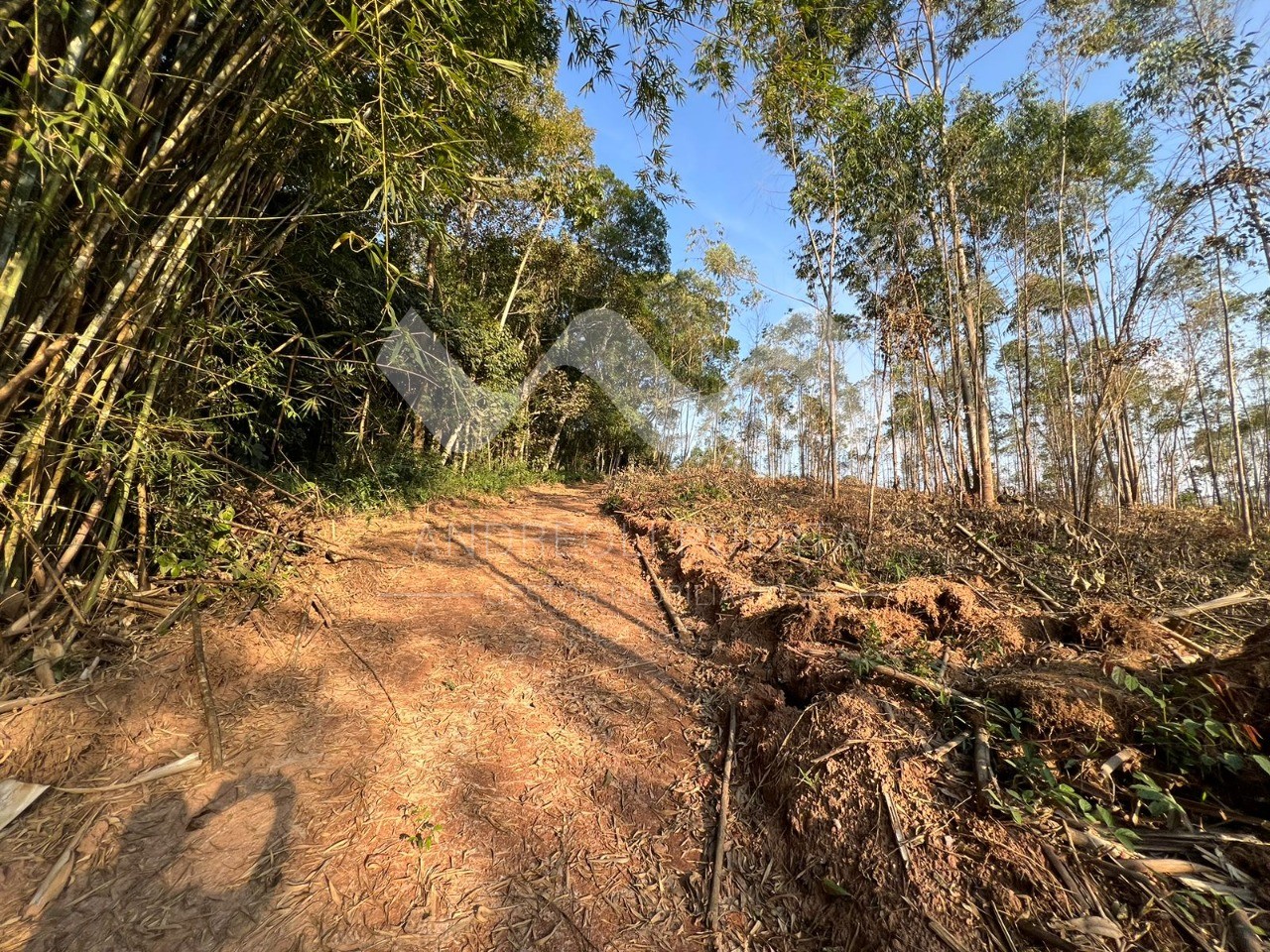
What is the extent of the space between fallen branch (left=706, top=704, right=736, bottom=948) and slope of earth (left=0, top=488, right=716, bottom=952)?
59 millimetres

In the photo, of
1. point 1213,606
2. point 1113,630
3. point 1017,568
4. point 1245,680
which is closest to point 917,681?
point 1245,680

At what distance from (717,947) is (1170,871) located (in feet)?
4.12

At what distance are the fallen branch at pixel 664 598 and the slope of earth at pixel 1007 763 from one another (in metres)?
0.32

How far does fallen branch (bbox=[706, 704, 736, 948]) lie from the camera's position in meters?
1.52

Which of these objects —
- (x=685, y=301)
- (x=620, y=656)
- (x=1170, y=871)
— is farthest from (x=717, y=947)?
(x=685, y=301)

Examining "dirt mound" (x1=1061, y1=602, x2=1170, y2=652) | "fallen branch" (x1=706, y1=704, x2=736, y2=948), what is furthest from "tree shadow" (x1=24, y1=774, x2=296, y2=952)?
"dirt mound" (x1=1061, y1=602, x2=1170, y2=652)

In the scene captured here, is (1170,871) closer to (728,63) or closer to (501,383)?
(728,63)

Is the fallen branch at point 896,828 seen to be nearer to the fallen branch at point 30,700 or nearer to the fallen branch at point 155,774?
the fallen branch at point 155,774

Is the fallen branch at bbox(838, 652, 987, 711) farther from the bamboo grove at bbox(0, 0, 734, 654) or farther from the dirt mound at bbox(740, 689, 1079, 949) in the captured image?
the bamboo grove at bbox(0, 0, 734, 654)

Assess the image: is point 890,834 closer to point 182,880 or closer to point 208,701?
point 182,880

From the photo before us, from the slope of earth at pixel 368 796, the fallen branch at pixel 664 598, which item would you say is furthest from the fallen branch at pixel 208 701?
the fallen branch at pixel 664 598

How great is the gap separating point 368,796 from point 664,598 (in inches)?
102

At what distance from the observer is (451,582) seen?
13.3ft

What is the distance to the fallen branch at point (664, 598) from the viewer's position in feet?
11.3
